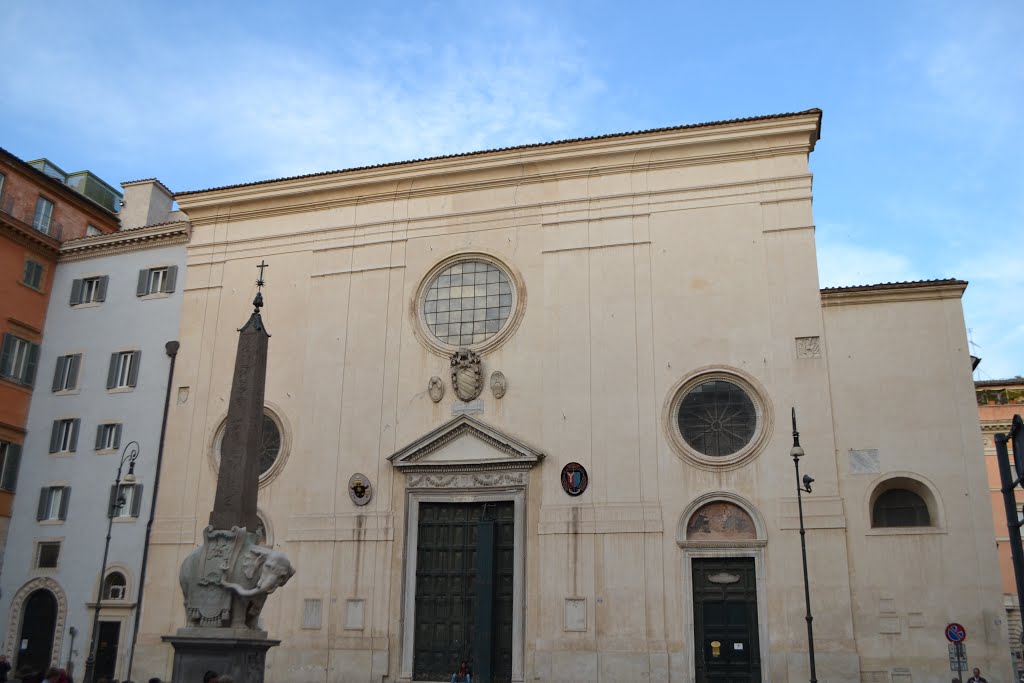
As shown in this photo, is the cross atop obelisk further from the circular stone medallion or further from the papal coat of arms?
the circular stone medallion

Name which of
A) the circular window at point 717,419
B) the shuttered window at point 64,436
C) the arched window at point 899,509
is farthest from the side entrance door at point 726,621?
the shuttered window at point 64,436

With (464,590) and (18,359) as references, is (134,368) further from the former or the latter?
(464,590)

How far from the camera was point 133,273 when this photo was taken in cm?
2861

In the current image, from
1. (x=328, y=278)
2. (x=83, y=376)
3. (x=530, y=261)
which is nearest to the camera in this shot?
(x=530, y=261)

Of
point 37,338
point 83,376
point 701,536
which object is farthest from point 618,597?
point 37,338

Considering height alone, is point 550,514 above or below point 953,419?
below

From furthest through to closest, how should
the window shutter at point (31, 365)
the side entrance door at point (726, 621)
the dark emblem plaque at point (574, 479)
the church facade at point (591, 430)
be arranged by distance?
the window shutter at point (31, 365) → the dark emblem plaque at point (574, 479) → the church facade at point (591, 430) → the side entrance door at point (726, 621)

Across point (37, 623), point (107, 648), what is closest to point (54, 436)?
point (37, 623)

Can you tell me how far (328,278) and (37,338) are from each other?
10193 millimetres

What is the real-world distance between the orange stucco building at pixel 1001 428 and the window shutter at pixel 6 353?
34.0m

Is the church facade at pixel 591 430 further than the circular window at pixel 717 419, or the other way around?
the circular window at pixel 717 419

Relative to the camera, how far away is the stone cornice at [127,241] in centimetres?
2819

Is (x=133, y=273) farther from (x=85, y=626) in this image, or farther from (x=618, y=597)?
(x=618, y=597)

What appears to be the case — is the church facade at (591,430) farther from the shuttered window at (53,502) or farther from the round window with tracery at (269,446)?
the shuttered window at (53,502)
